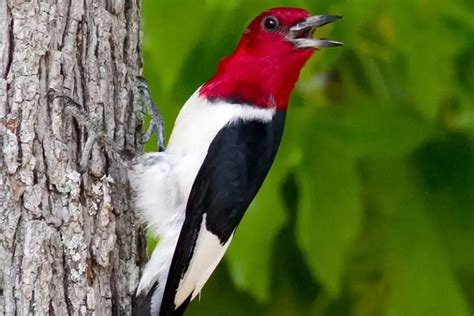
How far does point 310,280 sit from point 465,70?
763mm

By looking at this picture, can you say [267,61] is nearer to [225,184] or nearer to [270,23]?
[270,23]

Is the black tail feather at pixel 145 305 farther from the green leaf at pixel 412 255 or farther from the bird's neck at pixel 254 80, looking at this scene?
the green leaf at pixel 412 255

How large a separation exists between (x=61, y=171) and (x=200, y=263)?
42cm

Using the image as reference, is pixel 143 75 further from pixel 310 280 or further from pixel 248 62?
pixel 310 280

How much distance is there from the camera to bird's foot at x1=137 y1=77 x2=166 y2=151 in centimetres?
289

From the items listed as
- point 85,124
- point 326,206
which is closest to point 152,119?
point 85,124

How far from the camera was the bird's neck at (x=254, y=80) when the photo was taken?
292cm

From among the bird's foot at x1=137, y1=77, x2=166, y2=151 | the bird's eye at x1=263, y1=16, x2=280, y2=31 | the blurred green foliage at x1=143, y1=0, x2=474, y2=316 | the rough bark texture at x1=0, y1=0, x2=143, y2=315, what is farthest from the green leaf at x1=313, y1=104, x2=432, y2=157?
the rough bark texture at x1=0, y1=0, x2=143, y2=315

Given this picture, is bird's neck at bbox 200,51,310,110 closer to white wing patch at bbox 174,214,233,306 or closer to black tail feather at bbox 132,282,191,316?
white wing patch at bbox 174,214,233,306

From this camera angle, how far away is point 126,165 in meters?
2.77

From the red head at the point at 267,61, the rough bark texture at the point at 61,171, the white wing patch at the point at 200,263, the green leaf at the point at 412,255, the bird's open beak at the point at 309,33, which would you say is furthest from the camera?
→ the green leaf at the point at 412,255

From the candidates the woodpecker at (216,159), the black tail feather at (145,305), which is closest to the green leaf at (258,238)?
the woodpecker at (216,159)

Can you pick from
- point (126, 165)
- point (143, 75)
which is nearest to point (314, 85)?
point (143, 75)

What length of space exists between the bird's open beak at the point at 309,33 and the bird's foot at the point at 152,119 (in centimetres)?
39
